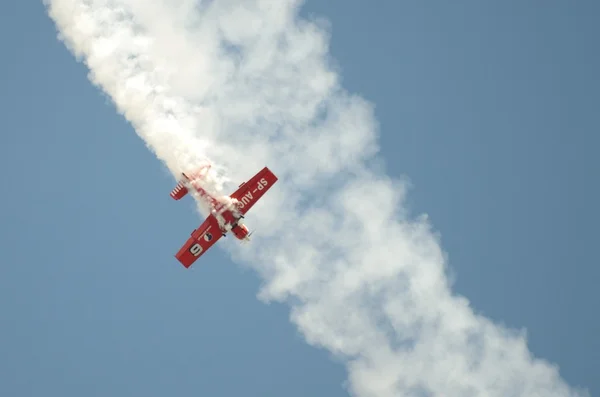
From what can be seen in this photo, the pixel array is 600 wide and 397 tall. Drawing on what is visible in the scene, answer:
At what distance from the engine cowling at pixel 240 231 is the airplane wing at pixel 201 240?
1.36 metres

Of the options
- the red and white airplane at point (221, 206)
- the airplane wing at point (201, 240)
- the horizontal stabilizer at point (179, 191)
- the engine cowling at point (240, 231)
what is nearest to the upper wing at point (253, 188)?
the red and white airplane at point (221, 206)

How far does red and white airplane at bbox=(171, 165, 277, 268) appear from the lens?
68.8m

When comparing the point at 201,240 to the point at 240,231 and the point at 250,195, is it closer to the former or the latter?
the point at 240,231

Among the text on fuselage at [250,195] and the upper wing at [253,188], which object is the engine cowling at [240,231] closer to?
the upper wing at [253,188]

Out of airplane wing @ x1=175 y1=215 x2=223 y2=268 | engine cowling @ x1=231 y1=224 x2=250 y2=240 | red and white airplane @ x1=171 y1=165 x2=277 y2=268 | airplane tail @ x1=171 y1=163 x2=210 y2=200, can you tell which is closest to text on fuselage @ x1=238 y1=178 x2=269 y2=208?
red and white airplane @ x1=171 y1=165 x2=277 y2=268

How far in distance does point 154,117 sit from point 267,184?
9.82 m

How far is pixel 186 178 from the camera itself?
2680 inches

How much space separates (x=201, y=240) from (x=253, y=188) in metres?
6.15

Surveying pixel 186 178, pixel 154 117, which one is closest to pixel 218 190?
pixel 186 178

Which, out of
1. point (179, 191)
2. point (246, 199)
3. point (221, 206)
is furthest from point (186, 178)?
point (246, 199)

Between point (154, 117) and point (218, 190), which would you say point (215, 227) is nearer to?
point (218, 190)

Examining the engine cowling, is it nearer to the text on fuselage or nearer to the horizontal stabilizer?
the text on fuselage

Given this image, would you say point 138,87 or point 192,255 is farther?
point 192,255

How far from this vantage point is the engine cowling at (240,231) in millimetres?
72000
